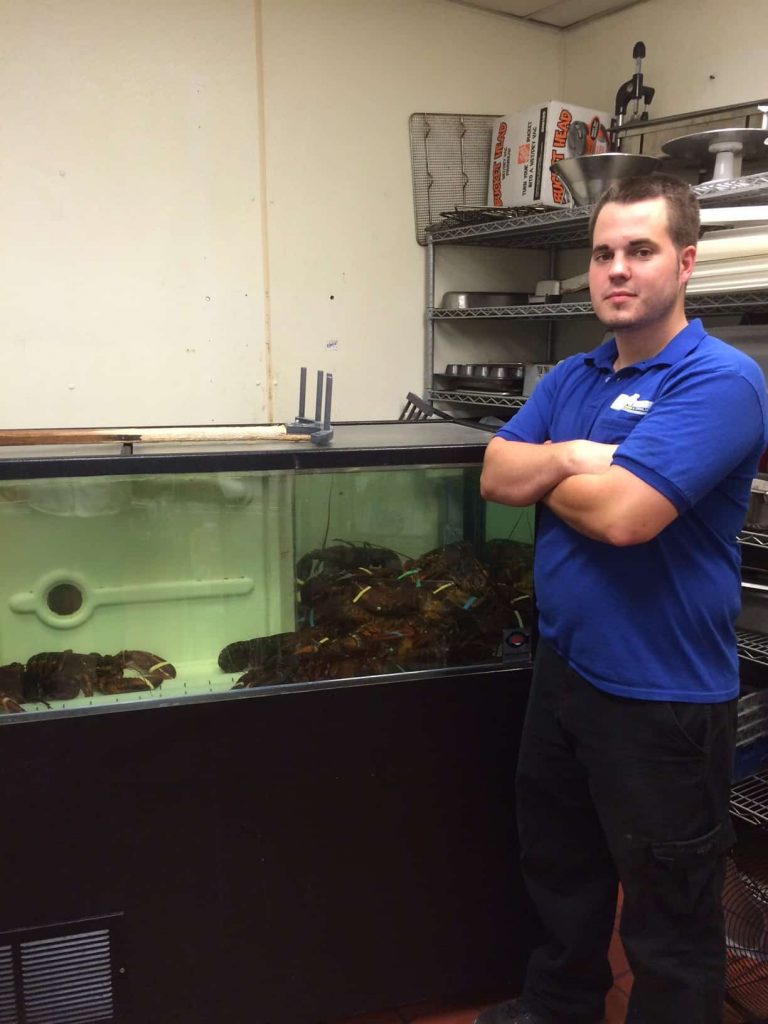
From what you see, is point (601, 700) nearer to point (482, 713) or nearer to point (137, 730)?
point (482, 713)

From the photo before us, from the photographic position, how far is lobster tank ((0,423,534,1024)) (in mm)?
1385

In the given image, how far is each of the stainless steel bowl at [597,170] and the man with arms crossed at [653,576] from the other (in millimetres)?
983

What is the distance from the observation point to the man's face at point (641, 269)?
49.7 inches

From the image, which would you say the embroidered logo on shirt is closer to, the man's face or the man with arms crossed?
the man with arms crossed

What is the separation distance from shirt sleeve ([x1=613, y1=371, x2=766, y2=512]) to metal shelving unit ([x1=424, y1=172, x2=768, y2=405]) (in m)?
0.92

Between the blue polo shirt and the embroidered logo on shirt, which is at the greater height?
the embroidered logo on shirt

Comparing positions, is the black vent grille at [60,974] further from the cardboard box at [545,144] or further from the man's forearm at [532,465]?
the cardboard box at [545,144]

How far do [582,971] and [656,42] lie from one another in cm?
284

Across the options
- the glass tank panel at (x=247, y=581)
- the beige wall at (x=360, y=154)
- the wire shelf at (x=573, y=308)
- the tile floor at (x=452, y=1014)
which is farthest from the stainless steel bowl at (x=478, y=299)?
the tile floor at (x=452, y=1014)

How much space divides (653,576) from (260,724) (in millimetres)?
740

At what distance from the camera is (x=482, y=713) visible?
157 cm

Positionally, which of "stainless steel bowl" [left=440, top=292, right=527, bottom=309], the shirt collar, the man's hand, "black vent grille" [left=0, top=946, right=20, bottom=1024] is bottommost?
"black vent grille" [left=0, top=946, right=20, bottom=1024]

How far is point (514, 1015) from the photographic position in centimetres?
161

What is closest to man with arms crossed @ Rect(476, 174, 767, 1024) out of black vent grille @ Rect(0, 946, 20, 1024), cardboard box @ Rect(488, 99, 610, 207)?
black vent grille @ Rect(0, 946, 20, 1024)
